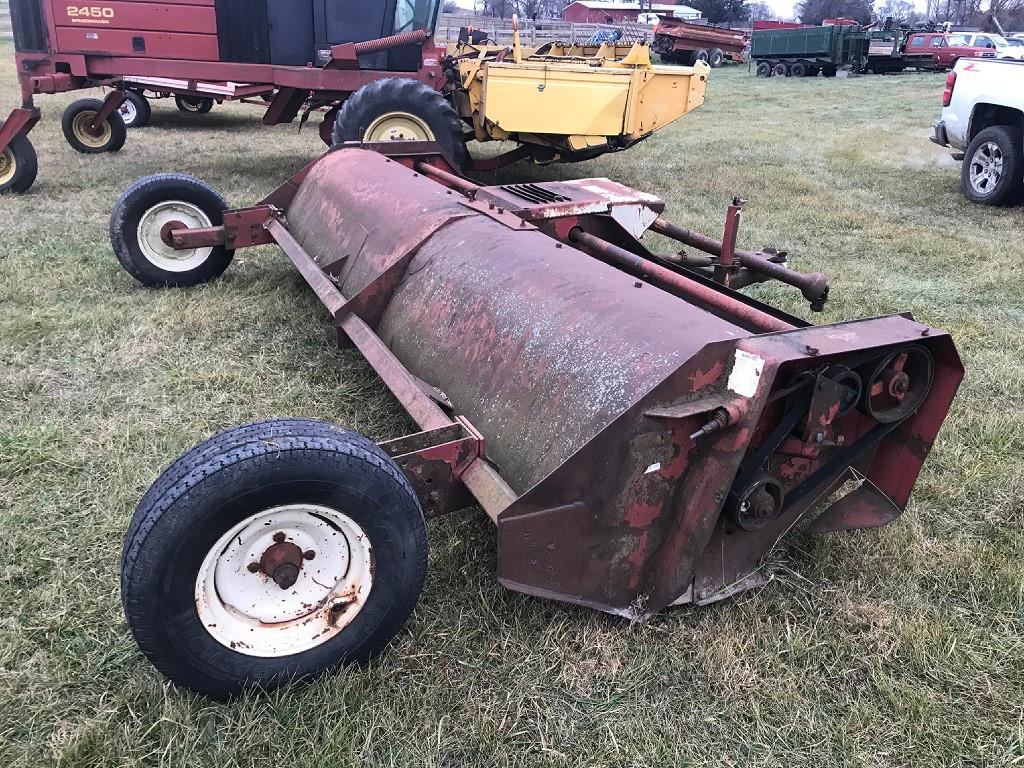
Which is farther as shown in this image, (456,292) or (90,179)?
(90,179)

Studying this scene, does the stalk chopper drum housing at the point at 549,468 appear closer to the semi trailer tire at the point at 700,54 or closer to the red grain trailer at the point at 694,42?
the red grain trailer at the point at 694,42

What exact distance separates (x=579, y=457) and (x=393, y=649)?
77 cm

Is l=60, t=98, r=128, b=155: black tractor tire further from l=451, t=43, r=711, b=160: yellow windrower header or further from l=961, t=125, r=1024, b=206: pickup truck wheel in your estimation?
l=961, t=125, r=1024, b=206: pickup truck wheel

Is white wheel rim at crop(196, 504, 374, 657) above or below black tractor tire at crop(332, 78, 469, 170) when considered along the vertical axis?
below

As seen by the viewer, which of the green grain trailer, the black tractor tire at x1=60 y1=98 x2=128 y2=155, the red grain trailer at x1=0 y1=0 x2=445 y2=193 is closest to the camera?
the red grain trailer at x1=0 y1=0 x2=445 y2=193

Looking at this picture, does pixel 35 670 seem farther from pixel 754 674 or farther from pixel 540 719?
pixel 754 674

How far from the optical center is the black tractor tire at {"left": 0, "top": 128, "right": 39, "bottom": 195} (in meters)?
7.25

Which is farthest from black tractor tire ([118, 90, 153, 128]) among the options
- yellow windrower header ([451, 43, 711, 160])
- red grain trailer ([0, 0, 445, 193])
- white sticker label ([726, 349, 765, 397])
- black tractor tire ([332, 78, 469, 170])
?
white sticker label ([726, 349, 765, 397])

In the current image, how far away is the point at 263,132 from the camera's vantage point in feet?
39.4

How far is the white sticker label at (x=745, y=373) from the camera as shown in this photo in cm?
196

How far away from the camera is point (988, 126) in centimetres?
810

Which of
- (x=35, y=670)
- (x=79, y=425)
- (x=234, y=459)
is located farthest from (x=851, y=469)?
(x=79, y=425)

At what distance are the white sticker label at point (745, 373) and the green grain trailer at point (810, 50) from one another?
29214mm

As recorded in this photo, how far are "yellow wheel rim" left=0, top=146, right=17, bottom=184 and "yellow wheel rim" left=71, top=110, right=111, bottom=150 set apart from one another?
2318 millimetres
